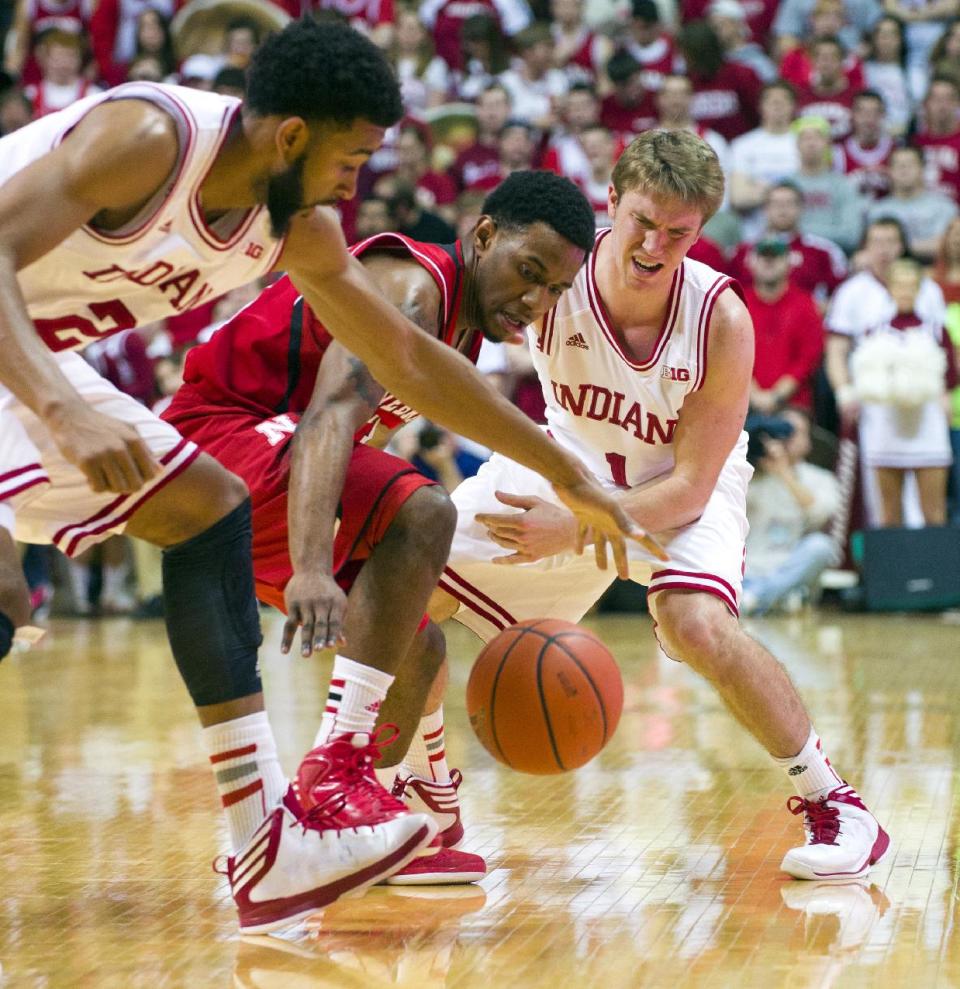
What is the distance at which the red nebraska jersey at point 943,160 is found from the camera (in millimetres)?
12586

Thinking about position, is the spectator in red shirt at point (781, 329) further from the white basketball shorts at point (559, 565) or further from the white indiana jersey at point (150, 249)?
the white indiana jersey at point (150, 249)

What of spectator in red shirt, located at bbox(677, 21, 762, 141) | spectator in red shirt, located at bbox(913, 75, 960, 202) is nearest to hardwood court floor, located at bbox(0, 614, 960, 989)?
spectator in red shirt, located at bbox(913, 75, 960, 202)

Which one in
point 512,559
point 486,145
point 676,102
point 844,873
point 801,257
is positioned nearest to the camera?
point 844,873

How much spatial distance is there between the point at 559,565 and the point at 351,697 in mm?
1162

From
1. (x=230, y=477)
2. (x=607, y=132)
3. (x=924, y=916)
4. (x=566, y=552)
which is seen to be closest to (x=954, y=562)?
(x=607, y=132)

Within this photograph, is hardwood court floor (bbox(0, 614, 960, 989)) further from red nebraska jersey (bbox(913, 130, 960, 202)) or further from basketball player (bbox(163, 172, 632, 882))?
red nebraska jersey (bbox(913, 130, 960, 202))

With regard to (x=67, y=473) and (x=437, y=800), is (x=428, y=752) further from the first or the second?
(x=67, y=473)

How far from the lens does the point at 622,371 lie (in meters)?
4.65

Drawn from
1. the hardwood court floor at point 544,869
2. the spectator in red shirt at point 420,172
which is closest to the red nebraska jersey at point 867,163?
the spectator in red shirt at point 420,172

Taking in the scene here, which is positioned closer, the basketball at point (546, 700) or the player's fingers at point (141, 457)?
the player's fingers at point (141, 457)

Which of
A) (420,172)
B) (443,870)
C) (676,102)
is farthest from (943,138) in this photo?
(443,870)

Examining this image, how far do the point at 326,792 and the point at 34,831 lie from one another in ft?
4.79

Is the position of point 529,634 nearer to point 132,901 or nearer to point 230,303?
point 132,901

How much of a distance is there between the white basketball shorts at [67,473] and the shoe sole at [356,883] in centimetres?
91
